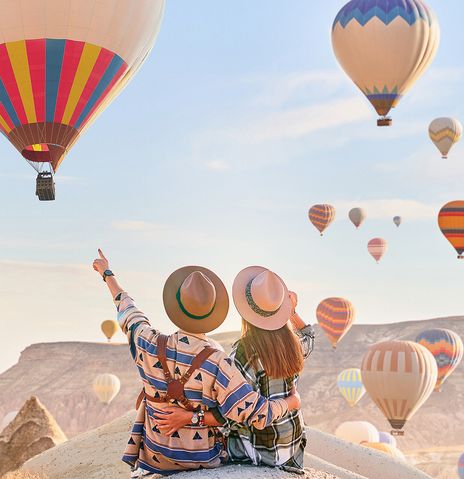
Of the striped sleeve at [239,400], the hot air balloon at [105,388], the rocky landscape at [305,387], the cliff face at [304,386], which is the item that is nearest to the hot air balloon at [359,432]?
the rocky landscape at [305,387]

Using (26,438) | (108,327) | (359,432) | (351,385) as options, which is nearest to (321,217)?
(359,432)

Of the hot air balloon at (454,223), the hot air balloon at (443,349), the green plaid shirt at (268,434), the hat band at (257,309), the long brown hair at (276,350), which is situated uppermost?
the hot air balloon at (454,223)

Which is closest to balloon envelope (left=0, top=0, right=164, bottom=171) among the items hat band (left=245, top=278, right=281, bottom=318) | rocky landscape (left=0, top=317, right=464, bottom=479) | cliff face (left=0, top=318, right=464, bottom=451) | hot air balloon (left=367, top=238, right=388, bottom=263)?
hat band (left=245, top=278, right=281, bottom=318)

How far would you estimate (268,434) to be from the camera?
17.5 feet

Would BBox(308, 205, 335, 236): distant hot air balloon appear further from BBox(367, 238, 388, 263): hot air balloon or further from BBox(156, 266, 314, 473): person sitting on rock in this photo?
BBox(156, 266, 314, 473): person sitting on rock

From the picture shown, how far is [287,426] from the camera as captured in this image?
533 centimetres

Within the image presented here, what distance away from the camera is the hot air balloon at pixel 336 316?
171 ft

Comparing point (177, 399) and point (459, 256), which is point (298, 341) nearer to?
point (177, 399)

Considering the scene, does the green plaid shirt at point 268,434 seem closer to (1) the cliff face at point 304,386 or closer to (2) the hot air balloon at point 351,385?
(2) the hot air balloon at point 351,385

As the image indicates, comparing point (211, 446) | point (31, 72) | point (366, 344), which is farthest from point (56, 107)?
point (366, 344)

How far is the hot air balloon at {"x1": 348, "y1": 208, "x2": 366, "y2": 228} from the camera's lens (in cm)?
5788

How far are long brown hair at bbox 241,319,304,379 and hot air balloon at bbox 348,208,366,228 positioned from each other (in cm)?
5323

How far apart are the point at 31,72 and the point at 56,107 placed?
3.04 ft

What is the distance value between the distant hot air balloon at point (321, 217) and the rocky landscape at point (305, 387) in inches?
902
